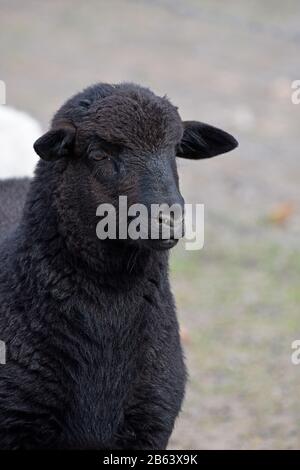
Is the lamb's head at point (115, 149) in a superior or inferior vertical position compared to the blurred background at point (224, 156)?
inferior

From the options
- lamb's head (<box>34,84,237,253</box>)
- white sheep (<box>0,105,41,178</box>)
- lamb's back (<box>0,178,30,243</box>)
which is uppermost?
white sheep (<box>0,105,41,178</box>)

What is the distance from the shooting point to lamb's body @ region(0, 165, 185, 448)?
5.13m

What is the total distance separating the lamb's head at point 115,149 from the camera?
4.89m

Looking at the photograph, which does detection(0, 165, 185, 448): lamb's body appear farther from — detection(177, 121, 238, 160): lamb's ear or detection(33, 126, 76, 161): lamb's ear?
detection(177, 121, 238, 160): lamb's ear

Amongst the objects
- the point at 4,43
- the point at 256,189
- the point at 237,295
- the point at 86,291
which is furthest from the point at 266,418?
the point at 4,43

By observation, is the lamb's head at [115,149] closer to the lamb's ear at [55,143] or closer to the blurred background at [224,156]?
the lamb's ear at [55,143]

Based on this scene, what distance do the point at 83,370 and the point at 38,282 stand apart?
1.55 ft

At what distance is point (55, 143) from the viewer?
5000mm

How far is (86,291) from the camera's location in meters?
5.16

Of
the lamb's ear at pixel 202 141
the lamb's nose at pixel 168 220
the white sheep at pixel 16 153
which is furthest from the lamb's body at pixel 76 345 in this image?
the white sheep at pixel 16 153

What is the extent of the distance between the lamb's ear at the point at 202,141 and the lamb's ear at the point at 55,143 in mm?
585

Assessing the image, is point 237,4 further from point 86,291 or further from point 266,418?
point 86,291

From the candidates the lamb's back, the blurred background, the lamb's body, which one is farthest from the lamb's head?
the lamb's back

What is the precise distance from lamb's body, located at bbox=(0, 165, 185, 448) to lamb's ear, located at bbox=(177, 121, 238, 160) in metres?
0.57
